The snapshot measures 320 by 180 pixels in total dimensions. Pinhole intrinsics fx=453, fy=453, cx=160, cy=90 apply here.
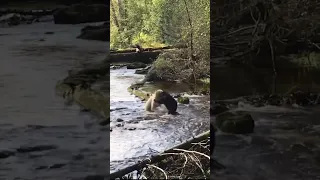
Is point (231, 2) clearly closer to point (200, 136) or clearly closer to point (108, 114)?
point (200, 136)

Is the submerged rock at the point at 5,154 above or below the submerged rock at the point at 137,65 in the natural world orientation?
below

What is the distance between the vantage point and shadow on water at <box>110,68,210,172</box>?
243 centimetres

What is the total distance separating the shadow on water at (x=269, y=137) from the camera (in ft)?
8.27

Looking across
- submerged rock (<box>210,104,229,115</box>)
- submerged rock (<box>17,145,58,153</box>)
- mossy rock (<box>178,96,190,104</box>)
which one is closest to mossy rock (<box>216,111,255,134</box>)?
submerged rock (<box>210,104,229,115</box>)

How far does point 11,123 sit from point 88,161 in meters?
0.46

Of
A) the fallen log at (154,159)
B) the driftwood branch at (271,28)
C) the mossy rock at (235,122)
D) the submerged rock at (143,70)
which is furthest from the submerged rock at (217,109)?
the submerged rock at (143,70)

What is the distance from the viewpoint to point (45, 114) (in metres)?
2.44

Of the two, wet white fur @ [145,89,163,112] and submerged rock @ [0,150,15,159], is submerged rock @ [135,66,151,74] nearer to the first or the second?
wet white fur @ [145,89,163,112]

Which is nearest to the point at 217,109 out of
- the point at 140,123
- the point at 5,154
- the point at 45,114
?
the point at 140,123

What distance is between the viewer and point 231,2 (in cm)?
257

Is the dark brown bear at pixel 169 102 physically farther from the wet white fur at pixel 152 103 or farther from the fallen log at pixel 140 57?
the fallen log at pixel 140 57

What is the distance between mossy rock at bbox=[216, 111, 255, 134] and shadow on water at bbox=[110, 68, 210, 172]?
9 centimetres

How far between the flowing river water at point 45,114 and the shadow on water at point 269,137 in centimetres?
69

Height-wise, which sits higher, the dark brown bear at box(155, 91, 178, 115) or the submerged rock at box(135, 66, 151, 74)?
the submerged rock at box(135, 66, 151, 74)
